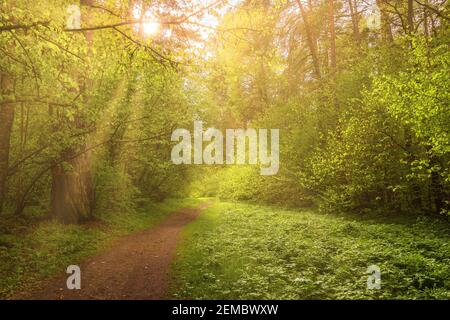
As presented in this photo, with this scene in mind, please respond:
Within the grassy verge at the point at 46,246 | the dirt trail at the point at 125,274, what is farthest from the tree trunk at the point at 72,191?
the dirt trail at the point at 125,274

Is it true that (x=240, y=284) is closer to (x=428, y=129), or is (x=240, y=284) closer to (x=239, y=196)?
(x=428, y=129)

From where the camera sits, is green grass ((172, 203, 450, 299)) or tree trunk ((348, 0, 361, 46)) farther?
tree trunk ((348, 0, 361, 46))

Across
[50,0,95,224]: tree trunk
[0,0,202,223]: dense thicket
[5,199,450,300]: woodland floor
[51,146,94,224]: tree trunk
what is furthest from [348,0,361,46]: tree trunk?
[51,146,94,224]: tree trunk

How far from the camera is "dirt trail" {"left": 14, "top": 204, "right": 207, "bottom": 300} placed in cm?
730

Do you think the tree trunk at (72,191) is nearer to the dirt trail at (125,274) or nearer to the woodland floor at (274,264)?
the woodland floor at (274,264)

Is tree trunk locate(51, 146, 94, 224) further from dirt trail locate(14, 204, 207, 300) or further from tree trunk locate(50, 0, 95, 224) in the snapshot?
dirt trail locate(14, 204, 207, 300)

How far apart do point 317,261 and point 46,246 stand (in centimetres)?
804

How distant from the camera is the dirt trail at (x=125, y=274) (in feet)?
24.0

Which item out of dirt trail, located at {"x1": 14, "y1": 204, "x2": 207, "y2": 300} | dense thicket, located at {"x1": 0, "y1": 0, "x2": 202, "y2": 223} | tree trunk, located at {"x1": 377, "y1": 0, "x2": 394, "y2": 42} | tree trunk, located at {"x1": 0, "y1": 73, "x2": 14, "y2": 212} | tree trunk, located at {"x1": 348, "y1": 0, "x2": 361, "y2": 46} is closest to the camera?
dense thicket, located at {"x1": 0, "y1": 0, "x2": 202, "y2": 223}

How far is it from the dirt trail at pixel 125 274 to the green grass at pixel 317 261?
1.66 feet

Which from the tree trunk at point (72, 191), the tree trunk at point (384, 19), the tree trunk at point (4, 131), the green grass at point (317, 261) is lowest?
the green grass at point (317, 261)

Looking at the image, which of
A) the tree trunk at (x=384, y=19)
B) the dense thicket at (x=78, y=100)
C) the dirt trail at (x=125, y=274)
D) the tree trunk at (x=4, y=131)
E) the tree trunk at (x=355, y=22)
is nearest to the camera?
the dense thicket at (x=78, y=100)

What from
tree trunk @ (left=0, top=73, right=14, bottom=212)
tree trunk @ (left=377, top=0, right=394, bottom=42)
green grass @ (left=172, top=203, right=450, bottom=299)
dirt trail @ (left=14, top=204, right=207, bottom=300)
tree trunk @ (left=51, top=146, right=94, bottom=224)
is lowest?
dirt trail @ (left=14, top=204, right=207, bottom=300)

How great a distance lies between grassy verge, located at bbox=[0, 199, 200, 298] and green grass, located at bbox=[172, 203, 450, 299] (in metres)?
3.12
